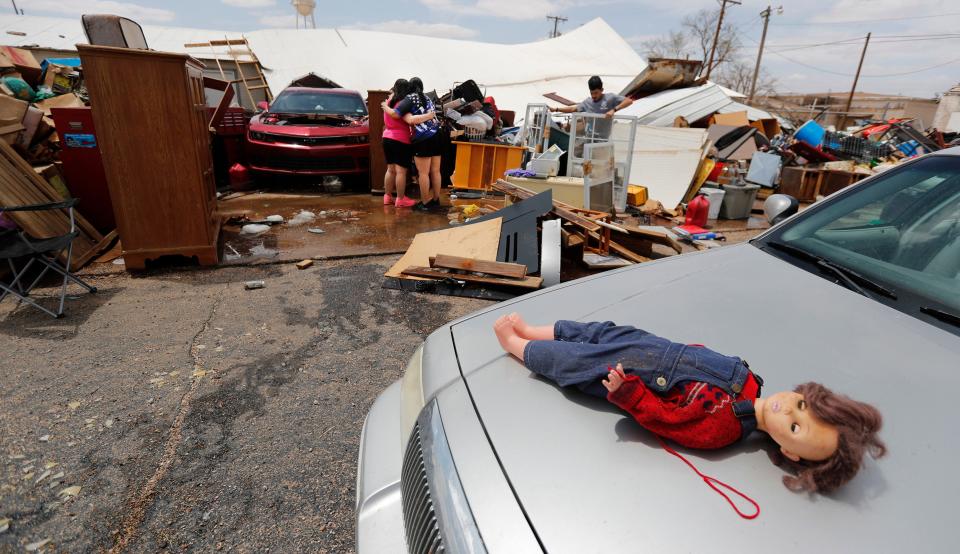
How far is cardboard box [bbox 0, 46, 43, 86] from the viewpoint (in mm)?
7006

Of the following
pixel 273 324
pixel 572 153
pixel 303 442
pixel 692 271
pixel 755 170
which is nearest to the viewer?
pixel 692 271

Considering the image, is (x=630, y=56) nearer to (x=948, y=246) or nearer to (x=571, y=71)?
(x=571, y=71)

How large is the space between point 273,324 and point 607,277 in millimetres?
2629

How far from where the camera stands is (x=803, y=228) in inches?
86.9

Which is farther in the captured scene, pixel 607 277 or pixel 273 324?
pixel 273 324

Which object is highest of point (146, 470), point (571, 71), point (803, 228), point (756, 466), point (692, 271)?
point (571, 71)

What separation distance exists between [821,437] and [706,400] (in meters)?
0.24

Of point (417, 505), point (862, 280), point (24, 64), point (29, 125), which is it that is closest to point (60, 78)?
point (24, 64)

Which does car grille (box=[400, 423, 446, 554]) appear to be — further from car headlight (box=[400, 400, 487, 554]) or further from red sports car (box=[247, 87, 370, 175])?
red sports car (box=[247, 87, 370, 175])

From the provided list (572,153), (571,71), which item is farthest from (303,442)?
(571,71)

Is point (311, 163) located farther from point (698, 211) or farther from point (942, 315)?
point (942, 315)

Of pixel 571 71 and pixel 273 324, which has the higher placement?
pixel 571 71

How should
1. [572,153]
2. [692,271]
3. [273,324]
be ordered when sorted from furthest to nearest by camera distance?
1. [572,153]
2. [273,324]
3. [692,271]

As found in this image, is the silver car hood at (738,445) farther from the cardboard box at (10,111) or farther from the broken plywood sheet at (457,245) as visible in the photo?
the cardboard box at (10,111)
